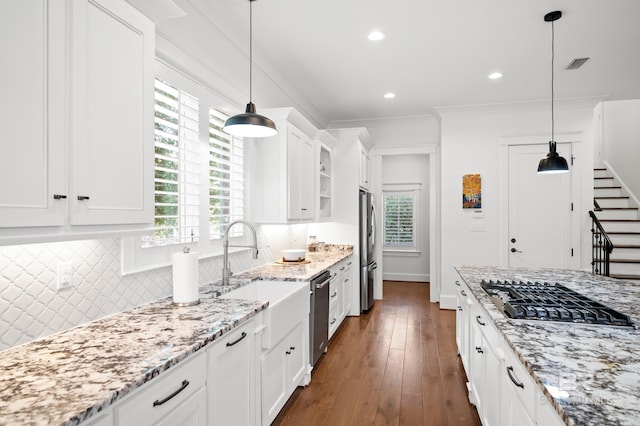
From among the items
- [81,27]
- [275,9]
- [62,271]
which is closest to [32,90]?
[81,27]

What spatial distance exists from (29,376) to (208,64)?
2251mm

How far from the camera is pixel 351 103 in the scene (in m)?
5.16

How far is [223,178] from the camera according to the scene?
115 inches

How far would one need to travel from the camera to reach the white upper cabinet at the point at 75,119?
3.53 ft

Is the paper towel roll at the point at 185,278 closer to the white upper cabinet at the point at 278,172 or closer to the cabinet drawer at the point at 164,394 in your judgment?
the cabinet drawer at the point at 164,394

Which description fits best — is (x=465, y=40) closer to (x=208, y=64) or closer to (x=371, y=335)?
(x=208, y=64)

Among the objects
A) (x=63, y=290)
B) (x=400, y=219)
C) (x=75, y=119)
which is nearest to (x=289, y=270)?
(x=63, y=290)

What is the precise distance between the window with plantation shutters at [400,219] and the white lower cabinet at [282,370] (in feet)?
16.8

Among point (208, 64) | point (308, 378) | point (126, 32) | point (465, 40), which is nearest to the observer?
point (126, 32)

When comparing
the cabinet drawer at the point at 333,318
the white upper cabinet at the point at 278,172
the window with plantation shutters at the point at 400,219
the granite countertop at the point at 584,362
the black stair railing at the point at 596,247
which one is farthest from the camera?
the window with plantation shutters at the point at 400,219

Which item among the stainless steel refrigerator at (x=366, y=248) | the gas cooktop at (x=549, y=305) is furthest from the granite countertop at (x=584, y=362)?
the stainless steel refrigerator at (x=366, y=248)

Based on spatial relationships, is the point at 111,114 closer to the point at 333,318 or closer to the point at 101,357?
the point at 101,357

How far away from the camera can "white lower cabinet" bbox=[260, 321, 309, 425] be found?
219cm

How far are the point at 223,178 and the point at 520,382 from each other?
7.82 feet
